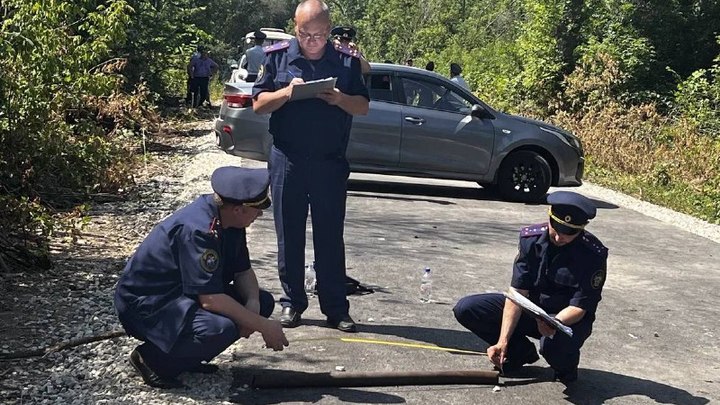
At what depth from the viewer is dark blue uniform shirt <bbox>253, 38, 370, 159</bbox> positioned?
6055 mm

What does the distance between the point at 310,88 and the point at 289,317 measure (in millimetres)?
1478

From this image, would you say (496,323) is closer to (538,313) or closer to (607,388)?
(538,313)

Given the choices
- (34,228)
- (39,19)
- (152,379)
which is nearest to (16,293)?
(34,228)

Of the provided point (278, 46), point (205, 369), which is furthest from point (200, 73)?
point (205, 369)

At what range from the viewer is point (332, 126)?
240 inches

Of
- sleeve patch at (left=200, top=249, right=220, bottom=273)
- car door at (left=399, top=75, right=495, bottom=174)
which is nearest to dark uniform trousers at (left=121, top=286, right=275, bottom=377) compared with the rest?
sleeve patch at (left=200, top=249, right=220, bottom=273)

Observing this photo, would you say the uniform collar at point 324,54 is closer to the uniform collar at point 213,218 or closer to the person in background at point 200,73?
the uniform collar at point 213,218

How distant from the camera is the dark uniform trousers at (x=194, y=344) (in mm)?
4840

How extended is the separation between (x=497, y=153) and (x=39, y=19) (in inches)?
255

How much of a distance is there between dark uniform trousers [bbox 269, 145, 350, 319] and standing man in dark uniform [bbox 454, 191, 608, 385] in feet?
4.06

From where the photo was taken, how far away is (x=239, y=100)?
42.5 feet

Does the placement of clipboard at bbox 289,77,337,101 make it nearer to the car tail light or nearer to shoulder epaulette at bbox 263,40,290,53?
shoulder epaulette at bbox 263,40,290,53

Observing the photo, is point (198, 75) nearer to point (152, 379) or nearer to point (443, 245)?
point (443, 245)

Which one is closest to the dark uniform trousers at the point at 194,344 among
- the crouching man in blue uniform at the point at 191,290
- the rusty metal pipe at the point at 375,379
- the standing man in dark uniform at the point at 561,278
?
the crouching man in blue uniform at the point at 191,290
